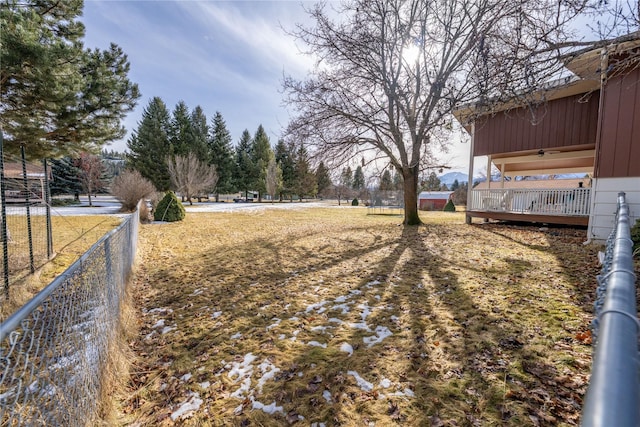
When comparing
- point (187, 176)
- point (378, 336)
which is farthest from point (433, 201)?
point (378, 336)

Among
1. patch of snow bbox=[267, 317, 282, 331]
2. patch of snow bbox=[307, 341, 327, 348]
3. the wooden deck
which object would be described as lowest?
patch of snow bbox=[267, 317, 282, 331]

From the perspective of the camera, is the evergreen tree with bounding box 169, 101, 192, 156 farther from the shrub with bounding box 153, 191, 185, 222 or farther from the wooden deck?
the wooden deck

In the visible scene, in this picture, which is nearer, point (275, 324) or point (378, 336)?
point (378, 336)

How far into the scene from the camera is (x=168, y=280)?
4898mm

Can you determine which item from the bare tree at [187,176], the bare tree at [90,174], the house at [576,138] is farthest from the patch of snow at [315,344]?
the bare tree at [90,174]

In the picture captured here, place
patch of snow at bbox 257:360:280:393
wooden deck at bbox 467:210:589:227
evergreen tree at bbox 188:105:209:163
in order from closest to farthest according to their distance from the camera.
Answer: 1. patch of snow at bbox 257:360:280:393
2. wooden deck at bbox 467:210:589:227
3. evergreen tree at bbox 188:105:209:163

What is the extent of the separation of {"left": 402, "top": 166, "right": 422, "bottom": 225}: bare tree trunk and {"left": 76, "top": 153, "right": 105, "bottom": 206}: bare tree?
30678 millimetres

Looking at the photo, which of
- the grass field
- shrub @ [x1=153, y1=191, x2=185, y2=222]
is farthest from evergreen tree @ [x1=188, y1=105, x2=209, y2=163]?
the grass field

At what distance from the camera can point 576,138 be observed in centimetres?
826

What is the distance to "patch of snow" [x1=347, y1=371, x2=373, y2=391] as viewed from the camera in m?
2.12

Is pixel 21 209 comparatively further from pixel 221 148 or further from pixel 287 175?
pixel 287 175

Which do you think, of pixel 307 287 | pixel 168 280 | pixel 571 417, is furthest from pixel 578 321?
pixel 168 280

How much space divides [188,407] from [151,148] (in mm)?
32739

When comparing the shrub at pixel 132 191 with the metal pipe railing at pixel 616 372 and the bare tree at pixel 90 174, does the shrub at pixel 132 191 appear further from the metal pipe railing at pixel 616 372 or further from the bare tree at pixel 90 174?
the metal pipe railing at pixel 616 372
